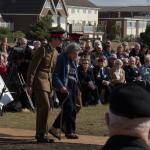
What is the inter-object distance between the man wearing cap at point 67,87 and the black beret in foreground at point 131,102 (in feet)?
21.7

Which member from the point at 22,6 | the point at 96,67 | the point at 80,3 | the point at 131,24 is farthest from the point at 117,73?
the point at 131,24

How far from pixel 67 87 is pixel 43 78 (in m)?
0.42

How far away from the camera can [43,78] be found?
9.62 meters

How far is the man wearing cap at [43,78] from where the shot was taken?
948 cm

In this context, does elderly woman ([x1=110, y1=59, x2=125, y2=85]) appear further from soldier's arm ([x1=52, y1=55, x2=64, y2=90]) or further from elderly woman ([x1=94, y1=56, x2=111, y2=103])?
soldier's arm ([x1=52, y1=55, x2=64, y2=90])

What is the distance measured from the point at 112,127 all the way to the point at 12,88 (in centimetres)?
1179

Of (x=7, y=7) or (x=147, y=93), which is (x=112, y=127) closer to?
(x=147, y=93)

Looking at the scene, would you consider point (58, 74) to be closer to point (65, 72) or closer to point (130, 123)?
point (65, 72)

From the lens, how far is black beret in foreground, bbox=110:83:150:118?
273 cm

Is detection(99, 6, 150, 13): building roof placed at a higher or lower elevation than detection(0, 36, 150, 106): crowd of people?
higher

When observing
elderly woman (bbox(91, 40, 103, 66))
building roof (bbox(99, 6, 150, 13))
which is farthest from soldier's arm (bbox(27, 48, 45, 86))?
building roof (bbox(99, 6, 150, 13))

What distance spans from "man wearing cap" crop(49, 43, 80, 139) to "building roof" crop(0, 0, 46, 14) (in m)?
85.3

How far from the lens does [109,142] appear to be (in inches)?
109

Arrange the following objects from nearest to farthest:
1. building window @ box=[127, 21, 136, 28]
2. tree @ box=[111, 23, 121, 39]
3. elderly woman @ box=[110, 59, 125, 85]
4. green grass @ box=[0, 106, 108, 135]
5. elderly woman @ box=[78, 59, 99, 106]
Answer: green grass @ box=[0, 106, 108, 135], elderly woman @ box=[78, 59, 99, 106], elderly woman @ box=[110, 59, 125, 85], tree @ box=[111, 23, 121, 39], building window @ box=[127, 21, 136, 28]
